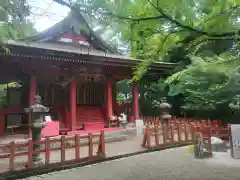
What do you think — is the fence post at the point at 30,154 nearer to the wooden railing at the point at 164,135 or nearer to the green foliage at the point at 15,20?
the green foliage at the point at 15,20

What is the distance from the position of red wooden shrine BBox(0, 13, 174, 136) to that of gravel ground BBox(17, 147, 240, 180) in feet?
13.6

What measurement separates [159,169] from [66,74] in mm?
6991

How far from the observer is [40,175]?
552 centimetres

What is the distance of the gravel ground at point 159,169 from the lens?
515 centimetres

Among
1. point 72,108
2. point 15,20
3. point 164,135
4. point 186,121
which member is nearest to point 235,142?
point 164,135

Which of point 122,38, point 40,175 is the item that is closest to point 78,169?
point 40,175

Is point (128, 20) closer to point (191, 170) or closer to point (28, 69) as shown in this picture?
point (191, 170)

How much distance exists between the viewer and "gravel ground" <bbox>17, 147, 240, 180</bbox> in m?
5.15

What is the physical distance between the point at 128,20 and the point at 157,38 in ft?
1.50

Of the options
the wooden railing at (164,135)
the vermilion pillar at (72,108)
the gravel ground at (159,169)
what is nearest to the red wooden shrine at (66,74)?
the vermilion pillar at (72,108)

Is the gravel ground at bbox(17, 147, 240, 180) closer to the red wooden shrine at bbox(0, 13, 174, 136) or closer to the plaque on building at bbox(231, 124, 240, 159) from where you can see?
the plaque on building at bbox(231, 124, 240, 159)

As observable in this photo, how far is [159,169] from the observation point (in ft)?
18.9

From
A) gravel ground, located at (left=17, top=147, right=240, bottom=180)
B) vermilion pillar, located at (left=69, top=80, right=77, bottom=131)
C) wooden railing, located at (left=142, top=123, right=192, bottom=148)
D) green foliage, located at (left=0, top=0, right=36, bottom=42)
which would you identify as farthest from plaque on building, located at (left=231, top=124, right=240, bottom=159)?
vermilion pillar, located at (left=69, top=80, right=77, bottom=131)

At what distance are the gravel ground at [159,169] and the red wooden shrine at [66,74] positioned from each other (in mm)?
4156
